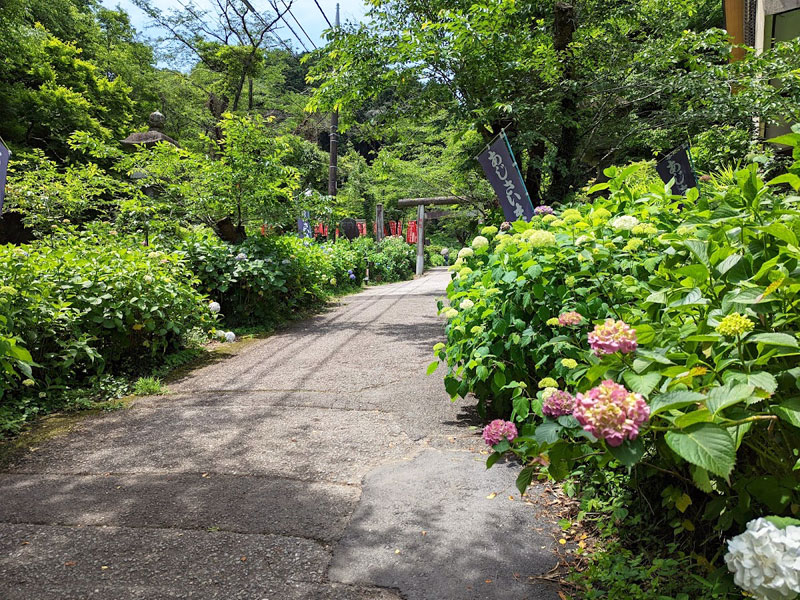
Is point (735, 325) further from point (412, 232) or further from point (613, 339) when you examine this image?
point (412, 232)

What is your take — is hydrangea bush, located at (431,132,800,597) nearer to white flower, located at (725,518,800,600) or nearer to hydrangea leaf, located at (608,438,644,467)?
hydrangea leaf, located at (608,438,644,467)

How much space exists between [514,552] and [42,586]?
1.81 m

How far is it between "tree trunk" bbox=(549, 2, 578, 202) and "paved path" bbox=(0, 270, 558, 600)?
421cm

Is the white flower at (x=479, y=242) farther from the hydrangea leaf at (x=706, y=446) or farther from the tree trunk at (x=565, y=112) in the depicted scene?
the tree trunk at (x=565, y=112)

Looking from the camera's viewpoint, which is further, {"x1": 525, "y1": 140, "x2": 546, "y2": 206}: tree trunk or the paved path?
{"x1": 525, "y1": 140, "x2": 546, "y2": 206}: tree trunk

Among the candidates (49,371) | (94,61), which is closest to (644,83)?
(49,371)

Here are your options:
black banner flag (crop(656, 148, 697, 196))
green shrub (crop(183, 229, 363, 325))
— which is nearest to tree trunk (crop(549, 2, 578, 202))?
black banner flag (crop(656, 148, 697, 196))

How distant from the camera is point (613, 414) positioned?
1.04 meters

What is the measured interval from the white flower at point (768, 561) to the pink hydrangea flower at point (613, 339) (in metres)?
0.44

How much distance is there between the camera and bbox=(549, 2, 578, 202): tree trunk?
669cm

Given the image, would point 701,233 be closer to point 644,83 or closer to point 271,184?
point 644,83

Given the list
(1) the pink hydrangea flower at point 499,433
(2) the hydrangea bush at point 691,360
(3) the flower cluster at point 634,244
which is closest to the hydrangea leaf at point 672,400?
(2) the hydrangea bush at point 691,360

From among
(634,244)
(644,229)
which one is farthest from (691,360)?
(644,229)

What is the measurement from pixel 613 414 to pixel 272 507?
2.00m
